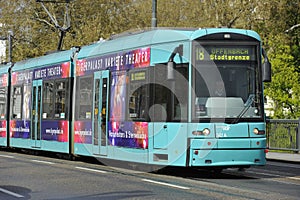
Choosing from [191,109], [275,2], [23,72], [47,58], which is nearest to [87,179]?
[191,109]

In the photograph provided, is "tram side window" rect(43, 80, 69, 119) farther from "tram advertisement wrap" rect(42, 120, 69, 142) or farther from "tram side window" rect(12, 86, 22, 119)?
"tram side window" rect(12, 86, 22, 119)

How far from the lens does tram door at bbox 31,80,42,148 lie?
22.5m

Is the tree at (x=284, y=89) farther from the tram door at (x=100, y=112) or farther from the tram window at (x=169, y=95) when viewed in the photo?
the tram window at (x=169, y=95)

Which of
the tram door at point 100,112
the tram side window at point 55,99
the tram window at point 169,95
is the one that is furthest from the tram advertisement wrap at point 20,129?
the tram window at point 169,95

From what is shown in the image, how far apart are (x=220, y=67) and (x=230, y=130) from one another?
4.29 ft

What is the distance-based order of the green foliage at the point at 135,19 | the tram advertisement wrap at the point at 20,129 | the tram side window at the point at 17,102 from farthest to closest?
1. the green foliage at the point at 135,19
2. the tram side window at the point at 17,102
3. the tram advertisement wrap at the point at 20,129

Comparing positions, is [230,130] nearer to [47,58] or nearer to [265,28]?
[47,58]

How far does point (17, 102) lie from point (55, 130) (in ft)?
13.1

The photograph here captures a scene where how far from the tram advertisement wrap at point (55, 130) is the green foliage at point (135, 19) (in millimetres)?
20764

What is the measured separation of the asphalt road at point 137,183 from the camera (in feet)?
39.4

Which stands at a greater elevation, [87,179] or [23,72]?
[23,72]

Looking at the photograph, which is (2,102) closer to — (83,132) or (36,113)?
(36,113)

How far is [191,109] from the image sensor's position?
48.4 feet

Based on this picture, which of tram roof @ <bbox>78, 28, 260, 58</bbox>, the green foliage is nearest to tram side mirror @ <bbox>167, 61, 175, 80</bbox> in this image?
tram roof @ <bbox>78, 28, 260, 58</bbox>
